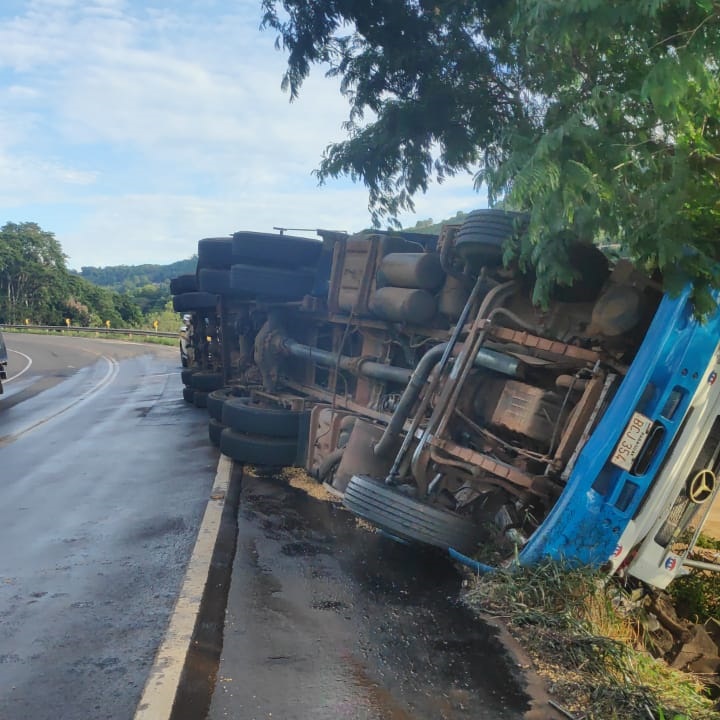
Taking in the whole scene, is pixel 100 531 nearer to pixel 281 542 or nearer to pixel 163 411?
pixel 281 542

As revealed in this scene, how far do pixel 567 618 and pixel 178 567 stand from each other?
102 inches

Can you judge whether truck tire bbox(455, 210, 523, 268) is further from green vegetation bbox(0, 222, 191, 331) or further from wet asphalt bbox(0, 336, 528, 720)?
green vegetation bbox(0, 222, 191, 331)

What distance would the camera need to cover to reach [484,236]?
5223 millimetres

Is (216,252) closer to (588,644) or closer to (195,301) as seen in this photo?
(195,301)

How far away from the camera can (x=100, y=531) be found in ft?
19.3

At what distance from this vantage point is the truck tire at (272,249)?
908 cm

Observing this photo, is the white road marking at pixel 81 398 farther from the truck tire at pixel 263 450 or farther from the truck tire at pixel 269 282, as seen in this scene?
the truck tire at pixel 269 282

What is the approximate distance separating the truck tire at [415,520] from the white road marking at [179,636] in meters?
1.17

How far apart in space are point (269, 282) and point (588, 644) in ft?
20.8

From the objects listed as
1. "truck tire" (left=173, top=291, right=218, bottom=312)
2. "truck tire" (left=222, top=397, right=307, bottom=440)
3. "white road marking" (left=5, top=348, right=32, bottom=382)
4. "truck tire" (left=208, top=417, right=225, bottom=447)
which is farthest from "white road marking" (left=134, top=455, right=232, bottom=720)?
"white road marking" (left=5, top=348, right=32, bottom=382)

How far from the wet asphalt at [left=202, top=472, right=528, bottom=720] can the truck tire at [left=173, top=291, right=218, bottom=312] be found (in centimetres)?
867

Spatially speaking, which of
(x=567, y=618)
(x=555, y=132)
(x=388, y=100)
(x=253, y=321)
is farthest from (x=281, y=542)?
(x=388, y=100)

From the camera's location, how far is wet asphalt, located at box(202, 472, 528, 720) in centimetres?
328

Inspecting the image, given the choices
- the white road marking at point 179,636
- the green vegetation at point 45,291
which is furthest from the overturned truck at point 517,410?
the green vegetation at point 45,291
